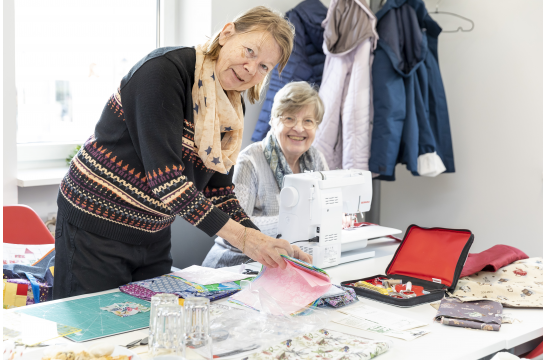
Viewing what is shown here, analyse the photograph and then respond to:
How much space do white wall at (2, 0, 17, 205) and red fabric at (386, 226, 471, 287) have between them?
1.81 meters

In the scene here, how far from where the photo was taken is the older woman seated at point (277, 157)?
7.78 feet

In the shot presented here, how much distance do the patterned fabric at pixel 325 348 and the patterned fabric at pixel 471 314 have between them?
9.8 inches

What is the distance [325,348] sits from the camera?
3.72 ft

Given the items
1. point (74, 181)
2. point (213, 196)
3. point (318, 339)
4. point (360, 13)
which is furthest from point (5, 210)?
point (360, 13)

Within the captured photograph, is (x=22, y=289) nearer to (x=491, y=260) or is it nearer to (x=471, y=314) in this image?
(x=471, y=314)

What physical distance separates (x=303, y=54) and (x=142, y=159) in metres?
2.08

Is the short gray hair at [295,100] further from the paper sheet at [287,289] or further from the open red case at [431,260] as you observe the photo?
the paper sheet at [287,289]

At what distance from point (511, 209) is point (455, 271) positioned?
186 centimetres

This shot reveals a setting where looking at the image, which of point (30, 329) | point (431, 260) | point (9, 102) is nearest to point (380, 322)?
point (431, 260)

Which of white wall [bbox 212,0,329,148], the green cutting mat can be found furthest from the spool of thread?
white wall [bbox 212,0,329,148]

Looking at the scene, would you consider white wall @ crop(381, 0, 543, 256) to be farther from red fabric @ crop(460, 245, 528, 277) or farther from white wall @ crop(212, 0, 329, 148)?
red fabric @ crop(460, 245, 528, 277)

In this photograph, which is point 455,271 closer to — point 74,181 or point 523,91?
point 74,181

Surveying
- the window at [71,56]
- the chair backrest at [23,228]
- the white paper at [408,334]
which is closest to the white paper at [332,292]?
the white paper at [408,334]

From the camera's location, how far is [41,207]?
8.94 feet
